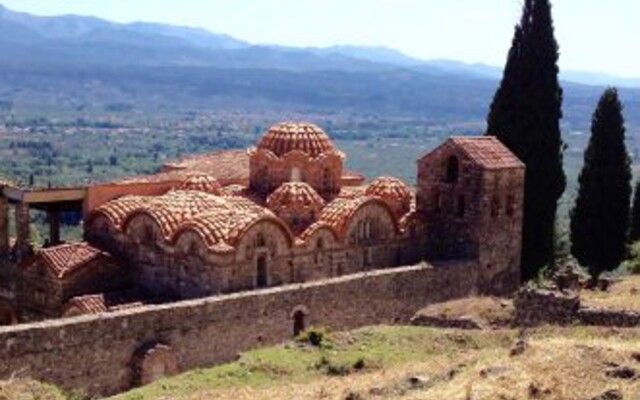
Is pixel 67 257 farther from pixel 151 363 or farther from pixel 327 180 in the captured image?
pixel 327 180

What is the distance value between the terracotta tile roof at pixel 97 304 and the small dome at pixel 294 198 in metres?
4.94

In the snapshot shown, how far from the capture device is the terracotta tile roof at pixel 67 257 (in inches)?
957

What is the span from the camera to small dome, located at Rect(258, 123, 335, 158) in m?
29.5

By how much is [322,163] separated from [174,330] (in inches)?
370

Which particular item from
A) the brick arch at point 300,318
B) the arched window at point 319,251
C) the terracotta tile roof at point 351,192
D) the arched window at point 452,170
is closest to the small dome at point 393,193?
the terracotta tile roof at point 351,192

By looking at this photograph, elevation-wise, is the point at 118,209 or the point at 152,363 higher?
the point at 118,209

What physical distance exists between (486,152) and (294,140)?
560 cm

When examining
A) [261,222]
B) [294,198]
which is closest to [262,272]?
[261,222]

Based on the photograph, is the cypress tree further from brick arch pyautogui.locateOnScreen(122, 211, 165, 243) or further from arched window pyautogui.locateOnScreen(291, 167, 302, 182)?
brick arch pyautogui.locateOnScreen(122, 211, 165, 243)

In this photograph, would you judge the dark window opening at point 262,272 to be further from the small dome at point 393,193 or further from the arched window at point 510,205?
the arched window at point 510,205

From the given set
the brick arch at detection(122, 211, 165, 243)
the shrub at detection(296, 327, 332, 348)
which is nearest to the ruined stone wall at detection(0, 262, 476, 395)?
the shrub at detection(296, 327, 332, 348)

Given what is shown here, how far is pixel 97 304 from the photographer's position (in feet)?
76.5

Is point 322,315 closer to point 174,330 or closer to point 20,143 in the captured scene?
point 174,330

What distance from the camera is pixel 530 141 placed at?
32.5 metres
